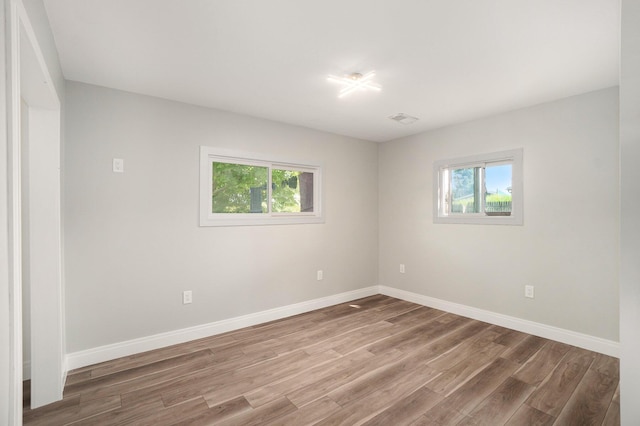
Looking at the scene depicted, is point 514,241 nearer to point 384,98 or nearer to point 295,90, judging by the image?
point 384,98

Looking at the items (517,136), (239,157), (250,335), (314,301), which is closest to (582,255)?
(517,136)

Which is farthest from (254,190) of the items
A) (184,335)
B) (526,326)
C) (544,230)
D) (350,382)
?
(526,326)

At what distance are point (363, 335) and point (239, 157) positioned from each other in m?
2.38

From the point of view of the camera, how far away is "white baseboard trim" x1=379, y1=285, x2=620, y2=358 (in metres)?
2.81

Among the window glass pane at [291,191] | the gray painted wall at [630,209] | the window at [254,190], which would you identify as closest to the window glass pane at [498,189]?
the window at [254,190]

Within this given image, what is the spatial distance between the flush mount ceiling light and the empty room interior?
0.02m

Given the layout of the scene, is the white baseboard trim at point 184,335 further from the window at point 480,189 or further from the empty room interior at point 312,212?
the window at point 480,189

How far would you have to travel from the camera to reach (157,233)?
296 centimetres

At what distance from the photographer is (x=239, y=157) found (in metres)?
3.48

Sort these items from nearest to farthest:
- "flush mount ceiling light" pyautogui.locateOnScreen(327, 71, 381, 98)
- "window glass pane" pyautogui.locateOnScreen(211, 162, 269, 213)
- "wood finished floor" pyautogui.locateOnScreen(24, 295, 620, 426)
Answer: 1. "wood finished floor" pyautogui.locateOnScreen(24, 295, 620, 426)
2. "flush mount ceiling light" pyautogui.locateOnScreen(327, 71, 381, 98)
3. "window glass pane" pyautogui.locateOnScreen(211, 162, 269, 213)

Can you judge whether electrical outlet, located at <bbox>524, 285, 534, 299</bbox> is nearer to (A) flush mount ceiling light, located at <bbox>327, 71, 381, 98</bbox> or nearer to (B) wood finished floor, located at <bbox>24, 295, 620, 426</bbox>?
(B) wood finished floor, located at <bbox>24, 295, 620, 426</bbox>

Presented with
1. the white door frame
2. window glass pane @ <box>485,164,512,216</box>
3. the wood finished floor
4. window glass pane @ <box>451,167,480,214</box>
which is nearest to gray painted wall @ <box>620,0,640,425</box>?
the wood finished floor

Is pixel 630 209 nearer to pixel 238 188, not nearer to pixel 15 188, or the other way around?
pixel 15 188

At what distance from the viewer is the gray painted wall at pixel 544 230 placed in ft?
9.20
